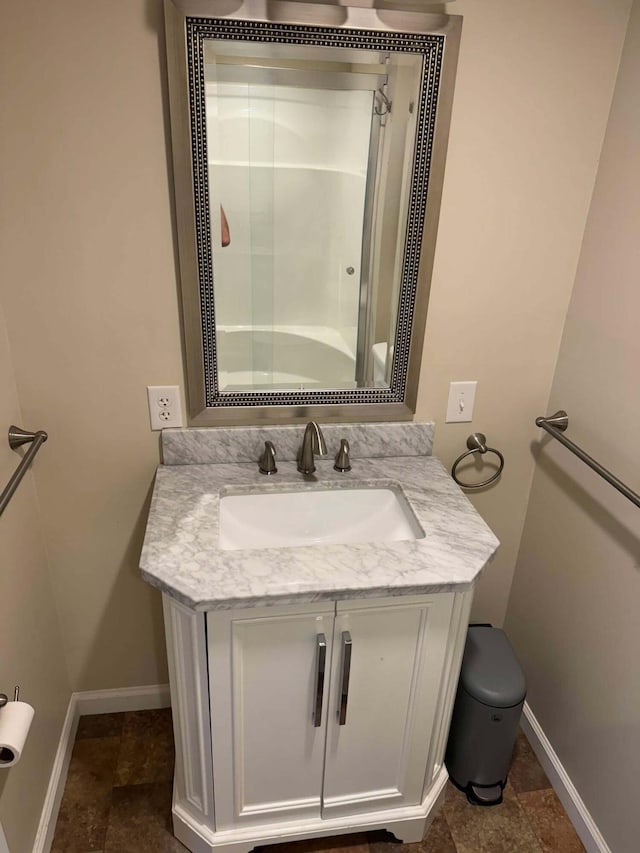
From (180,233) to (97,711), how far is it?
1.41 m

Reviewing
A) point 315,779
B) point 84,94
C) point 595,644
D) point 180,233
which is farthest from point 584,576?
point 84,94

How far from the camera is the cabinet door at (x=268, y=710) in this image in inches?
48.4

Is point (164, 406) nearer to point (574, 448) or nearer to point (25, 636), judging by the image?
point (25, 636)

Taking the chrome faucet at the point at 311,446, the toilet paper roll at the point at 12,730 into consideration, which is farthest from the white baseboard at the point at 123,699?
the chrome faucet at the point at 311,446

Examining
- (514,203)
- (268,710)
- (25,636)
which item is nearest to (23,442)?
(25,636)

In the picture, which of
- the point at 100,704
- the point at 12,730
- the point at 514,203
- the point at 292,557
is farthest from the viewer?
the point at 100,704

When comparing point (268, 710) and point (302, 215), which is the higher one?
point (302, 215)

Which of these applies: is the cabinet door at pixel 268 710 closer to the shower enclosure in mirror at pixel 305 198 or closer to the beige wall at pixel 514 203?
the shower enclosure in mirror at pixel 305 198

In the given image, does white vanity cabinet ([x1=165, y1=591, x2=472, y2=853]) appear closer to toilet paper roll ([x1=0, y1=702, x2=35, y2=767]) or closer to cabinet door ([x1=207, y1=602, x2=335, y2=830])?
cabinet door ([x1=207, y1=602, x2=335, y2=830])

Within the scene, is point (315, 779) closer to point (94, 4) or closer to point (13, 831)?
point (13, 831)

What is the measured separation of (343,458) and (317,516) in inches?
6.1

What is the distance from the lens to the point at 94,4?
1175 millimetres

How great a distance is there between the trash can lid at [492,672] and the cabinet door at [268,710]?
434 mm

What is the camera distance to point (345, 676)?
1.29 metres
